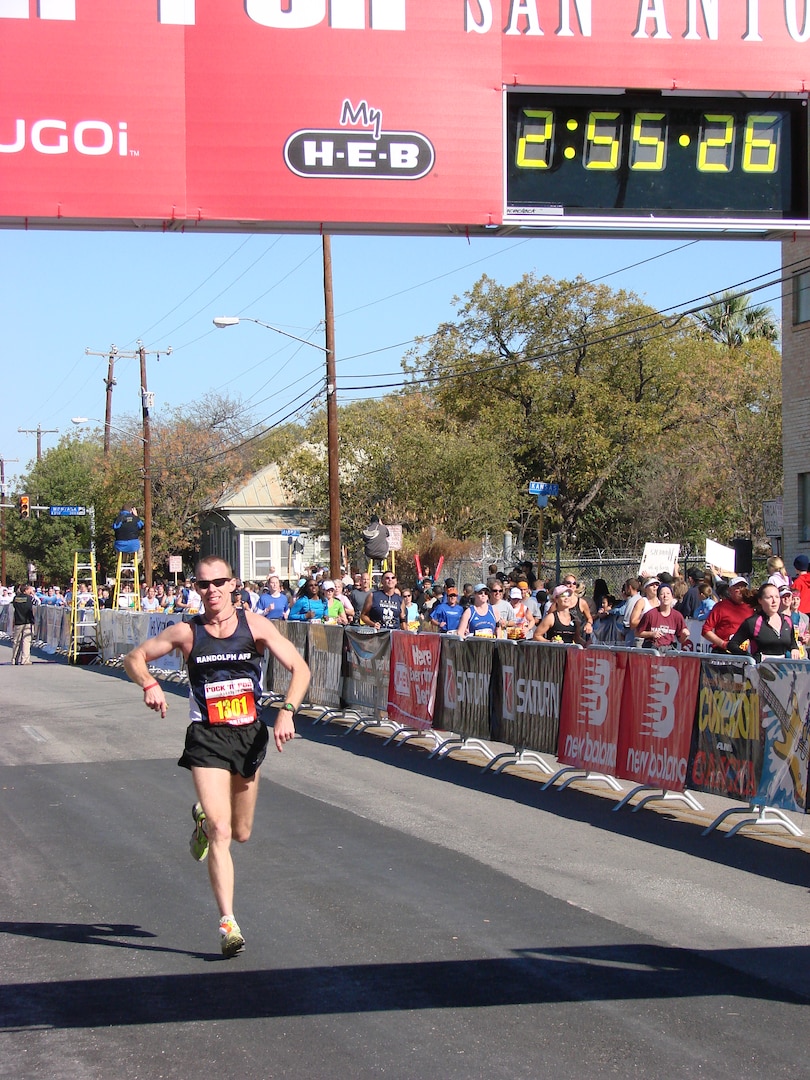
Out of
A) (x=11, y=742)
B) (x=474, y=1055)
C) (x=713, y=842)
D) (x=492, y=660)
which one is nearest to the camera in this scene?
(x=474, y=1055)

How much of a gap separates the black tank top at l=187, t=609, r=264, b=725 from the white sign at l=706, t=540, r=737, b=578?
44.1 feet

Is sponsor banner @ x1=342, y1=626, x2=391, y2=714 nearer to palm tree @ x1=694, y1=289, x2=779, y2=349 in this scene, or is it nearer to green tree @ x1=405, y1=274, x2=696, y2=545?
green tree @ x1=405, y1=274, x2=696, y2=545

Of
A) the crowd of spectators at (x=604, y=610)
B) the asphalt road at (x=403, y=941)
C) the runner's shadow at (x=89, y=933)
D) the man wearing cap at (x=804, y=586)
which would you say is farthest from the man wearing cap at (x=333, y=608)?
the runner's shadow at (x=89, y=933)

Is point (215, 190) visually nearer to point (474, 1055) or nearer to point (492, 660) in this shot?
point (474, 1055)

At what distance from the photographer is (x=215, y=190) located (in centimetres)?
743

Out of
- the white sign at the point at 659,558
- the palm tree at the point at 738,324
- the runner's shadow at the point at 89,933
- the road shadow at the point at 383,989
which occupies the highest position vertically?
the palm tree at the point at 738,324

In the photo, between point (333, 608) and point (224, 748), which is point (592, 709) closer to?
point (224, 748)

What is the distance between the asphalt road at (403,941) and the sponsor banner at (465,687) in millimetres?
1444

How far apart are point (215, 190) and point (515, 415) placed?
121 feet

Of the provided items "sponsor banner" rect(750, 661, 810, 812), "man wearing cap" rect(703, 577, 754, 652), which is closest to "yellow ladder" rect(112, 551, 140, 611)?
"man wearing cap" rect(703, 577, 754, 652)

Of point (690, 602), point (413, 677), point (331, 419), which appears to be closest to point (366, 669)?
point (413, 677)

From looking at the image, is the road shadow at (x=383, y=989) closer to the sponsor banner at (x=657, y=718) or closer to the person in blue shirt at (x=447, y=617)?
the sponsor banner at (x=657, y=718)

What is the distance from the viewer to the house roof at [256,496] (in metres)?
59.4

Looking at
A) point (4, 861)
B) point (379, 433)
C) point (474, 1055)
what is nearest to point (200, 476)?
point (379, 433)
